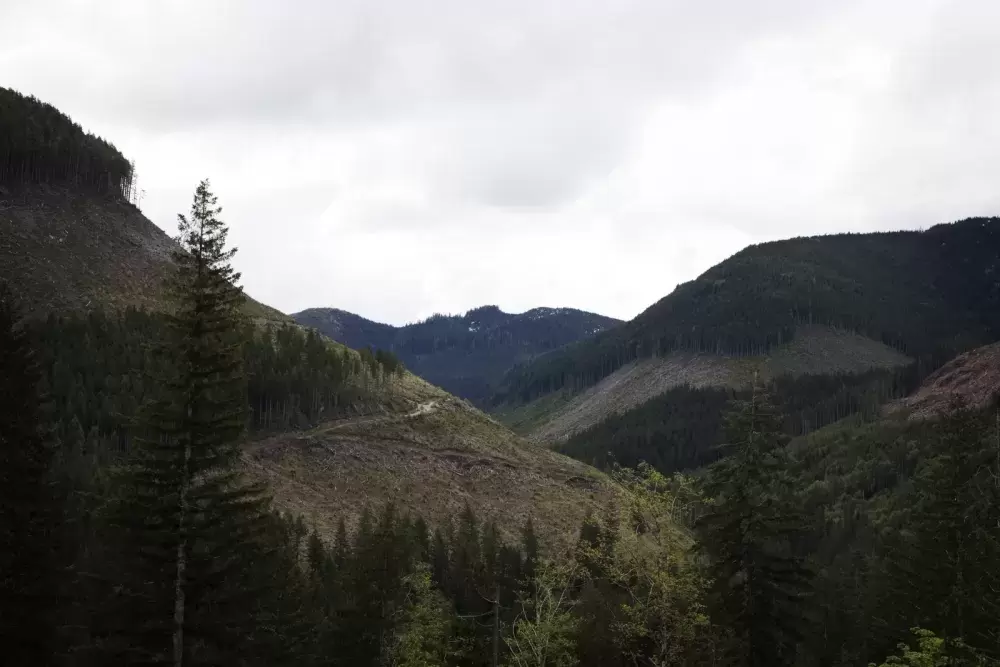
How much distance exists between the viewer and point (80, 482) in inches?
2328

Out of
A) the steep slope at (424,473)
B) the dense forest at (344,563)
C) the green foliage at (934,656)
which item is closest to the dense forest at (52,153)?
the steep slope at (424,473)

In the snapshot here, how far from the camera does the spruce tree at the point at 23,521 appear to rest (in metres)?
24.1

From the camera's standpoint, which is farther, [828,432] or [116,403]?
[828,432]

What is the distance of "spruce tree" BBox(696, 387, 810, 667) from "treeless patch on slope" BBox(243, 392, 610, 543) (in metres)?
51.3

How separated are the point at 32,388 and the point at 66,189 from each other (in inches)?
5400

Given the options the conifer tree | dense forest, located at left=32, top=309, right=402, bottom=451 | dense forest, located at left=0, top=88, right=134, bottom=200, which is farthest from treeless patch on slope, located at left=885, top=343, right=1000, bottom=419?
dense forest, located at left=0, top=88, right=134, bottom=200

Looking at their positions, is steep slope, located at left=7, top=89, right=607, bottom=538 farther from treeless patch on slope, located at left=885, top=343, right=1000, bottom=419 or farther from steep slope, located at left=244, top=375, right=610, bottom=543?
treeless patch on slope, located at left=885, top=343, right=1000, bottom=419

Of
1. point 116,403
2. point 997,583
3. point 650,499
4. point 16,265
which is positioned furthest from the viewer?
point 16,265

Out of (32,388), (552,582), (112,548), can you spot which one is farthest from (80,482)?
(552,582)

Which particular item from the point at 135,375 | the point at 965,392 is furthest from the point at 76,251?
the point at 965,392

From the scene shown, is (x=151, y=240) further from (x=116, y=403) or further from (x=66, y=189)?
(x=116, y=403)

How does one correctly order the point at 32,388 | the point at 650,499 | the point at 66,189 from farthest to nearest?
Answer: 1. the point at 66,189
2. the point at 32,388
3. the point at 650,499

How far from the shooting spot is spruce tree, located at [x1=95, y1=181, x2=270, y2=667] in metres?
20.3

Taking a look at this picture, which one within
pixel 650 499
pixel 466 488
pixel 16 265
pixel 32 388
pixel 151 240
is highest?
pixel 151 240
